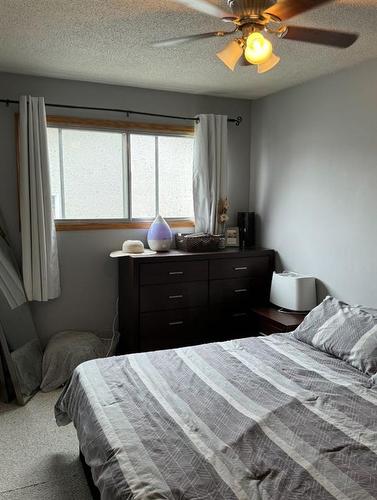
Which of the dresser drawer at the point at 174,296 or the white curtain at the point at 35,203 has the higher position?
the white curtain at the point at 35,203

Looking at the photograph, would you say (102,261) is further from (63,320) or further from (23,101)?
(23,101)

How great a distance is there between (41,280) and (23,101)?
1.44 meters

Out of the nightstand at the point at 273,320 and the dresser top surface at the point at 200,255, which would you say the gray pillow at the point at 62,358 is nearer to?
the dresser top surface at the point at 200,255

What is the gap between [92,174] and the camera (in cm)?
386

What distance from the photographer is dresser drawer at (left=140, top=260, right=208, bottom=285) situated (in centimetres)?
359

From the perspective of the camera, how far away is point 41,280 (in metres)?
3.52

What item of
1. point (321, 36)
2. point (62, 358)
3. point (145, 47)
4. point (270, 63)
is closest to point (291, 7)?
point (321, 36)

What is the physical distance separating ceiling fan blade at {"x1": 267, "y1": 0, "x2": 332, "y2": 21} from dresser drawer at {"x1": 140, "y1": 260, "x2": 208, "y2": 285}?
2246mm

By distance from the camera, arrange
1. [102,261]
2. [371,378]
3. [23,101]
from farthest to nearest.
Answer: [102,261], [23,101], [371,378]

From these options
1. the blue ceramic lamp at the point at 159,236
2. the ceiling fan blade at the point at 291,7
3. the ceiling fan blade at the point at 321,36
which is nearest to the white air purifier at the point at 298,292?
the blue ceramic lamp at the point at 159,236

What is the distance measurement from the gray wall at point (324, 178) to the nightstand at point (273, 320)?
41 centimetres

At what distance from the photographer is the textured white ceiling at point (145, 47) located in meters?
2.21

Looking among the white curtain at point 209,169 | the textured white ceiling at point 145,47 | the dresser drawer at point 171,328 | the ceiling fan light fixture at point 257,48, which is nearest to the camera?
the ceiling fan light fixture at point 257,48

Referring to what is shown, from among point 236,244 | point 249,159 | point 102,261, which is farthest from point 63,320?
point 249,159
